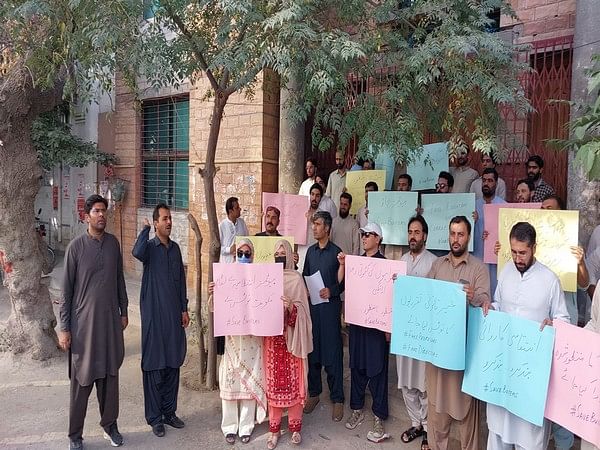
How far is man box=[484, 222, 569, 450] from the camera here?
2.88m

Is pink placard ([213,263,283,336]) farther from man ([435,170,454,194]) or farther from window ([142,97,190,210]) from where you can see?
window ([142,97,190,210])

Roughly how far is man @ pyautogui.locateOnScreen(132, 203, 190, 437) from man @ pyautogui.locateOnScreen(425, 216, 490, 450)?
2.04 metres

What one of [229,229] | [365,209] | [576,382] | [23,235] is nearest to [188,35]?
[229,229]

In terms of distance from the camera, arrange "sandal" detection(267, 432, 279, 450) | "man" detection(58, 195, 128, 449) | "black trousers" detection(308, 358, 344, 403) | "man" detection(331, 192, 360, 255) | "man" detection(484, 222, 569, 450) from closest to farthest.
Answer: "man" detection(484, 222, 569, 450) → "man" detection(58, 195, 128, 449) → "sandal" detection(267, 432, 279, 450) → "black trousers" detection(308, 358, 344, 403) → "man" detection(331, 192, 360, 255)

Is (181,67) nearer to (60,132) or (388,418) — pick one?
(388,418)

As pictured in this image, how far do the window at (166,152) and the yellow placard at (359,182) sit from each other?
4.57m

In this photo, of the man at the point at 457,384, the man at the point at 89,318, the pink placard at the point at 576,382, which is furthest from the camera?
the man at the point at 89,318

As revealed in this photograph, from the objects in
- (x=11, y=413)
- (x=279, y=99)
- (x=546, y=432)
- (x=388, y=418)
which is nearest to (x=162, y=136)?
(x=279, y=99)

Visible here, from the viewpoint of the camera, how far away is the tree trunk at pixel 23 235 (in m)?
5.44

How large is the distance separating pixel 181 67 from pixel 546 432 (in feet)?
12.0

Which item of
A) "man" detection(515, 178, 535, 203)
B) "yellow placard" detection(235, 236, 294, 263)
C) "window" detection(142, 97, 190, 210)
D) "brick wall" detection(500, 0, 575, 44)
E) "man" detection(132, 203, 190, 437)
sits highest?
"brick wall" detection(500, 0, 575, 44)

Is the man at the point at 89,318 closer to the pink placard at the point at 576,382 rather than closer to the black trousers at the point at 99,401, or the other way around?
the black trousers at the point at 99,401

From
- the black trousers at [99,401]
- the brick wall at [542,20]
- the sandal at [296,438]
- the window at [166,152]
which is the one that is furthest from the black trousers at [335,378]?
the window at [166,152]

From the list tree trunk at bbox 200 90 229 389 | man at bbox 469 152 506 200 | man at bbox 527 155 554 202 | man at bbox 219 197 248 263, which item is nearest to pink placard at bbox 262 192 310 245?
man at bbox 219 197 248 263
